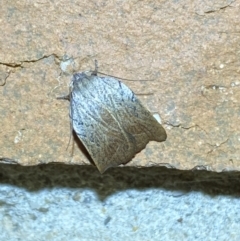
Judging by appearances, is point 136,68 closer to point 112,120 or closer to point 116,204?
point 112,120

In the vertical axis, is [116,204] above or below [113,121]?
below

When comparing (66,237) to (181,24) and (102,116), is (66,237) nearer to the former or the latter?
(102,116)

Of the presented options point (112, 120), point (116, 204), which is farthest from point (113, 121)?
point (116, 204)

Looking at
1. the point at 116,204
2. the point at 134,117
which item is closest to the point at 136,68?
the point at 134,117

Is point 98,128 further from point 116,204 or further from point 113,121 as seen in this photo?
point 116,204
